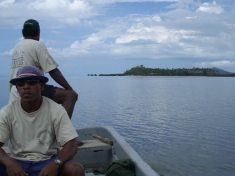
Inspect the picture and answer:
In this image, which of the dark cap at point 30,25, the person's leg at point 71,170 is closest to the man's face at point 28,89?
the person's leg at point 71,170

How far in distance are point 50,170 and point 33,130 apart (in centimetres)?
43

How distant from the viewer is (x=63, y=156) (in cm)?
328

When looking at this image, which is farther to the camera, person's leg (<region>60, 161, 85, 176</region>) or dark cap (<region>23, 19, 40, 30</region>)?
dark cap (<region>23, 19, 40, 30</region>)

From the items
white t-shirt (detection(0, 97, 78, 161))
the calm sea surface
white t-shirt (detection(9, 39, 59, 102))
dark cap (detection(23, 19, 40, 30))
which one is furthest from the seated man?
the calm sea surface

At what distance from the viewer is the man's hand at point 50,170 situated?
3186 millimetres

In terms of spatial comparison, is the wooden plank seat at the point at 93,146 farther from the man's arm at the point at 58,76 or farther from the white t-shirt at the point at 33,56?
the white t-shirt at the point at 33,56

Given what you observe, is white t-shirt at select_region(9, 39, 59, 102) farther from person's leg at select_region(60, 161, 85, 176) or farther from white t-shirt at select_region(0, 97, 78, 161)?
person's leg at select_region(60, 161, 85, 176)

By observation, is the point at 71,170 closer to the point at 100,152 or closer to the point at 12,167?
the point at 12,167

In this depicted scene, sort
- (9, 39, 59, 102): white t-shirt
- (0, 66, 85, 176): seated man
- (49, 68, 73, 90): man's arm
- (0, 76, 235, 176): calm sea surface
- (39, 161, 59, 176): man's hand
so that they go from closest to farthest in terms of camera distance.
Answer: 1. (39, 161, 59, 176): man's hand
2. (0, 66, 85, 176): seated man
3. (9, 39, 59, 102): white t-shirt
4. (49, 68, 73, 90): man's arm
5. (0, 76, 235, 176): calm sea surface

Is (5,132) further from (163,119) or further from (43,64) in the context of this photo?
(163,119)

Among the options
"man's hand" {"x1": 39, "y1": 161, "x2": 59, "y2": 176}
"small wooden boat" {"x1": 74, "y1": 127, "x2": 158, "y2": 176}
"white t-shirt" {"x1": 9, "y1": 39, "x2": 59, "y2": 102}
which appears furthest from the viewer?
"small wooden boat" {"x1": 74, "y1": 127, "x2": 158, "y2": 176}

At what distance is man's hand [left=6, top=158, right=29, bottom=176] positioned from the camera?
10.5ft

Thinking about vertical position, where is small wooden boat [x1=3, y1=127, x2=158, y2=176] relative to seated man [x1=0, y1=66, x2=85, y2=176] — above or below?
below

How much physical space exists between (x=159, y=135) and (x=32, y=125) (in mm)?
12473
